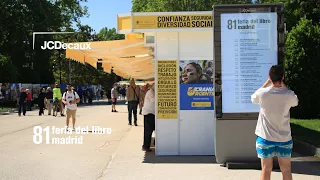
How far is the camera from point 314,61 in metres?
16.2

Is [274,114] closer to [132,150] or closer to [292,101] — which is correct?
[292,101]

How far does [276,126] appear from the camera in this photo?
209 inches

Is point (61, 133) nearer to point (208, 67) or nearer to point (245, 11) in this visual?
point (208, 67)

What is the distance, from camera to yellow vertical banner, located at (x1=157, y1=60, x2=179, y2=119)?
928 centimetres

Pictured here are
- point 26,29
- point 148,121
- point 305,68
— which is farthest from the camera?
point 26,29

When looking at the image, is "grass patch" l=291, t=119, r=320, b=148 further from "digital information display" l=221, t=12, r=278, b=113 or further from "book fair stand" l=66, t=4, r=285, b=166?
"digital information display" l=221, t=12, r=278, b=113

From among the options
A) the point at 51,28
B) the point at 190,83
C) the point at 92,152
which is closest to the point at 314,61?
the point at 190,83

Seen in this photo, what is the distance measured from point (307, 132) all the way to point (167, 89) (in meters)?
5.19

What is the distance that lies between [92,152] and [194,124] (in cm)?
270

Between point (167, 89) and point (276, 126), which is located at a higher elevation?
point (167, 89)

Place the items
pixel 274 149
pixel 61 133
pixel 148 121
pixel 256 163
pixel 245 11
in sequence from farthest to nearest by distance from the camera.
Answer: pixel 61 133, pixel 148 121, pixel 256 163, pixel 245 11, pixel 274 149

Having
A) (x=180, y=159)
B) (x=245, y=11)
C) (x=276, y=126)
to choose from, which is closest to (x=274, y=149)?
(x=276, y=126)

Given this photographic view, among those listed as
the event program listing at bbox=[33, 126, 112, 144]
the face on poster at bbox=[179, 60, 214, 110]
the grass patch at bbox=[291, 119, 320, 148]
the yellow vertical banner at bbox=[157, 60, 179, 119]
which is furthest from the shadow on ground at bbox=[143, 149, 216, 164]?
the event program listing at bbox=[33, 126, 112, 144]

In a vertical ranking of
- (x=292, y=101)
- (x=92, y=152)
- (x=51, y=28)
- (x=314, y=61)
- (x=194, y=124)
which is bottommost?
(x=92, y=152)
